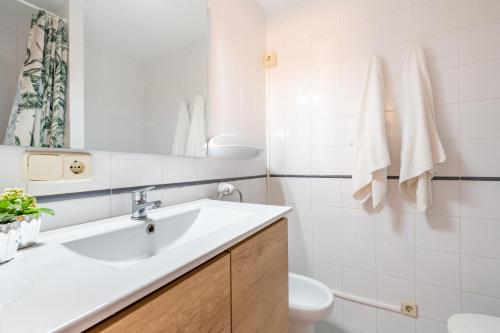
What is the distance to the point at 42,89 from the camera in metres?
0.66

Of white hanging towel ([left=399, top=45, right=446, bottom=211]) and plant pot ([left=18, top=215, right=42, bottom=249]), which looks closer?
plant pot ([left=18, top=215, right=42, bottom=249])

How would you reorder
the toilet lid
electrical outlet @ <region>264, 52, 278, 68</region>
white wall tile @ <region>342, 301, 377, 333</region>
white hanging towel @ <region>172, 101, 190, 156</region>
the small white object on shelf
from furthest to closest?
1. electrical outlet @ <region>264, 52, 278, 68</region>
2. white wall tile @ <region>342, 301, 377, 333</region>
3. the small white object on shelf
4. white hanging towel @ <region>172, 101, 190, 156</region>
5. the toilet lid

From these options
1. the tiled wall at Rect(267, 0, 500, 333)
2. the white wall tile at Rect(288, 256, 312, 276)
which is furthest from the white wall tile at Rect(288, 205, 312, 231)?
the white wall tile at Rect(288, 256, 312, 276)

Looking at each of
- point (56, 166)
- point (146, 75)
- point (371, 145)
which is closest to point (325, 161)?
point (371, 145)

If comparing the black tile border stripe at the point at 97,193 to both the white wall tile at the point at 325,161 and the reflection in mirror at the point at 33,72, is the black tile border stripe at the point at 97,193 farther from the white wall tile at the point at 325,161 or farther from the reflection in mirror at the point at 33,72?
the white wall tile at the point at 325,161

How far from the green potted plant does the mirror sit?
20 cm

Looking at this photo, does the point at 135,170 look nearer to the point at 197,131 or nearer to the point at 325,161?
the point at 197,131

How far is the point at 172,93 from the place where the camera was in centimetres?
106

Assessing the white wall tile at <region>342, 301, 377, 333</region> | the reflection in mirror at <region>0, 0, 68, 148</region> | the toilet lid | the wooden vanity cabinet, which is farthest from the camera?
the white wall tile at <region>342, 301, 377, 333</region>

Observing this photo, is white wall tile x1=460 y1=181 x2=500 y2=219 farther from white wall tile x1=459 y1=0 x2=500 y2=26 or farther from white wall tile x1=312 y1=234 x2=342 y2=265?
white wall tile x1=459 y1=0 x2=500 y2=26

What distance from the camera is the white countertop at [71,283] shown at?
0.88 ft

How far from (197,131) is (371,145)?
0.95 meters

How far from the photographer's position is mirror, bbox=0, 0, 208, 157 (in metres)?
0.62

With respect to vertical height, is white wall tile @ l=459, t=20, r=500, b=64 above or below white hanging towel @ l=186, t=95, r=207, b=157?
above
